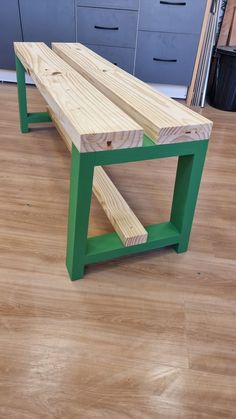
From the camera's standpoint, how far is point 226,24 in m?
2.66

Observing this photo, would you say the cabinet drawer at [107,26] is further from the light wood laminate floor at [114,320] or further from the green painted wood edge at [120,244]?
the green painted wood edge at [120,244]

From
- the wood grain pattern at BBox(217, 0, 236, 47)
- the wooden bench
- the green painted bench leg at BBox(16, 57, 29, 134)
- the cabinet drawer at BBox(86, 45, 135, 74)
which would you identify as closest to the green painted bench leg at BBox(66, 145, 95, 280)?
the wooden bench

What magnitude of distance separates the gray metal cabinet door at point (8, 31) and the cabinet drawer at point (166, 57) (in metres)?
0.95

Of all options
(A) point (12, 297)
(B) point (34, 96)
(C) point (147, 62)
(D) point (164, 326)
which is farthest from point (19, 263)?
(C) point (147, 62)

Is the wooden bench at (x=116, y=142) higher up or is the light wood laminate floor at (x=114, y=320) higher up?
the wooden bench at (x=116, y=142)

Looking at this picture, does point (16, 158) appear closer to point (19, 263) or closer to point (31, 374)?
point (19, 263)

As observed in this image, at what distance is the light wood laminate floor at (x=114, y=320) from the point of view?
A: 74 centimetres

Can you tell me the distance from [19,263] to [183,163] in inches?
23.5

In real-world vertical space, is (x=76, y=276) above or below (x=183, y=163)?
below

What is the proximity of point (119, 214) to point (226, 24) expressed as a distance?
2330mm

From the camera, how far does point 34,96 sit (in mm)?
2545

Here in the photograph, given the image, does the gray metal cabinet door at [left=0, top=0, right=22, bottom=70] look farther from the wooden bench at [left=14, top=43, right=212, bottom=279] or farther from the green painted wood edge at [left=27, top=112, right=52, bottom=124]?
the wooden bench at [left=14, top=43, right=212, bottom=279]

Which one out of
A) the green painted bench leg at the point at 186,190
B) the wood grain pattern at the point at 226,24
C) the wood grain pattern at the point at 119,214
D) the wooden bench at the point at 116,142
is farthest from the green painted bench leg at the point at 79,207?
the wood grain pattern at the point at 226,24

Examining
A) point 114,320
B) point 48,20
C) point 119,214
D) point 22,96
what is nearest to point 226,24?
point 48,20
